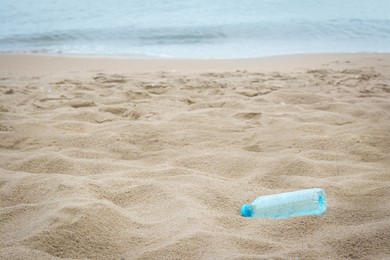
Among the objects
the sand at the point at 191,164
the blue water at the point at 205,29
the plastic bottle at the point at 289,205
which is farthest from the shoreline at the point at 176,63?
the plastic bottle at the point at 289,205

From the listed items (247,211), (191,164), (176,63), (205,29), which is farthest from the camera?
(205,29)

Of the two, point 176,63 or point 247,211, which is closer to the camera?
point 247,211

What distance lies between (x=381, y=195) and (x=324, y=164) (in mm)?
460

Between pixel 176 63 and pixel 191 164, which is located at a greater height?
pixel 176 63

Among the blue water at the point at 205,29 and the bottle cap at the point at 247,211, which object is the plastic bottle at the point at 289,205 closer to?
the bottle cap at the point at 247,211

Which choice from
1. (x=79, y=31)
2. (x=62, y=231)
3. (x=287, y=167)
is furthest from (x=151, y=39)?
(x=62, y=231)

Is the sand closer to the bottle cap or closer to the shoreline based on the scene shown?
the bottle cap

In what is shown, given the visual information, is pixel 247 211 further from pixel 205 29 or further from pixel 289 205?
pixel 205 29

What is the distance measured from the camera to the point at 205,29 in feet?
30.6

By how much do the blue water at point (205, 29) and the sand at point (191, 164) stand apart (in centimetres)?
295

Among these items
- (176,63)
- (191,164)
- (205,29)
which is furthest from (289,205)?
(205,29)

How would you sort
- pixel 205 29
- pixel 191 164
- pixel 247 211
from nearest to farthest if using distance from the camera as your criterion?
pixel 247 211
pixel 191 164
pixel 205 29

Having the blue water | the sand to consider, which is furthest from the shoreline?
the sand

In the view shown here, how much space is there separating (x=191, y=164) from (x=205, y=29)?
748 cm
